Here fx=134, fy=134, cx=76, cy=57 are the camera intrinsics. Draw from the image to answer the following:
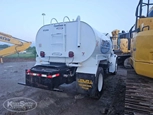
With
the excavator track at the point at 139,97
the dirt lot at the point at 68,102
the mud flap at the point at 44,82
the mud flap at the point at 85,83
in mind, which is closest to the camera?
the excavator track at the point at 139,97

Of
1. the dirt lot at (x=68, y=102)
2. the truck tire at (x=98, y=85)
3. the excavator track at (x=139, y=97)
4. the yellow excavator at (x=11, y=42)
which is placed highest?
the yellow excavator at (x=11, y=42)

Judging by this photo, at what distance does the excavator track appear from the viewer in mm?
2094

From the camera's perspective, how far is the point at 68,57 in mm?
4961

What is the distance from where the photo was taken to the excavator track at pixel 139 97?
2094 millimetres

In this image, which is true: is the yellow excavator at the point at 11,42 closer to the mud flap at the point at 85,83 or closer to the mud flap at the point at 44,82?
the mud flap at the point at 44,82

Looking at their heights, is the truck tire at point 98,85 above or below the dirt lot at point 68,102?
above

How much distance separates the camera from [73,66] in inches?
190

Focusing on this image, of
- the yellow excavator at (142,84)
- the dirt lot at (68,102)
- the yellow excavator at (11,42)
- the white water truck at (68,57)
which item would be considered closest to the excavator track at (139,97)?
the yellow excavator at (142,84)

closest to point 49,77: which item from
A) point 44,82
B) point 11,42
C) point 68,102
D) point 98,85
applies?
point 44,82

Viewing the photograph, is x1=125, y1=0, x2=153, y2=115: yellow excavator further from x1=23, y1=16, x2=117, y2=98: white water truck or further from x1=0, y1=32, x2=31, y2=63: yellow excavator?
x1=0, y1=32, x2=31, y2=63: yellow excavator

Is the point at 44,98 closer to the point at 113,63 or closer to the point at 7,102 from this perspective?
the point at 7,102

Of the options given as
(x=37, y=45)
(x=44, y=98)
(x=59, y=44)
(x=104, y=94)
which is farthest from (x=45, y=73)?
(x=104, y=94)

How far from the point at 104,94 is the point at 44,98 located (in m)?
2.29

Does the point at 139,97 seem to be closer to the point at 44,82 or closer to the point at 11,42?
the point at 44,82
